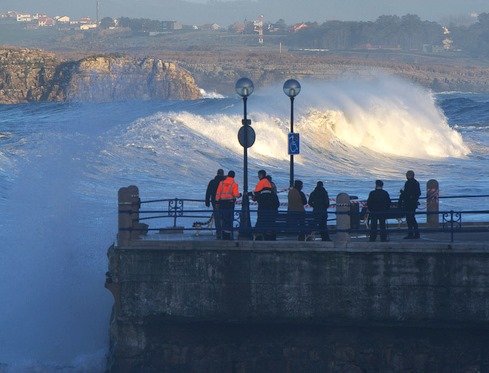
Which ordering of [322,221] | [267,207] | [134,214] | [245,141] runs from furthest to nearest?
[245,141] < [267,207] < [322,221] < [134,214]

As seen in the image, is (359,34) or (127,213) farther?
(359,34)

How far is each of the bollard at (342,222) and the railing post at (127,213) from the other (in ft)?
7.50

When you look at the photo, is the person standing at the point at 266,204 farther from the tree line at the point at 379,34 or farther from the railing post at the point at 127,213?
the tree line at the point at 379,34

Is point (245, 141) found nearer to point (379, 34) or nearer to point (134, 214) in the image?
point (134, 214)

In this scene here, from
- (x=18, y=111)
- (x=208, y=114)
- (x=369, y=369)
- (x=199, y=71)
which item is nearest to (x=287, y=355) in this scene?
(x=369, y=369)

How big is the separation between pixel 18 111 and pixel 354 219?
166ft

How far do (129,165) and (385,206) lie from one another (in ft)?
67.2

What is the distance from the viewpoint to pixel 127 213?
13.1 m

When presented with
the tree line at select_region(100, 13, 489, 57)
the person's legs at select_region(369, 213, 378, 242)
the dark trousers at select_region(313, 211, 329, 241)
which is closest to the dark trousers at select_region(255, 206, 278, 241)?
the dark trousers at select_region(313, 211, 329, 241)

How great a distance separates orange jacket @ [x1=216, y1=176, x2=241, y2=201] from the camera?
1445 centimetres

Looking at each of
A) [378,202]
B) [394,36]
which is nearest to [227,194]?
[378,202]

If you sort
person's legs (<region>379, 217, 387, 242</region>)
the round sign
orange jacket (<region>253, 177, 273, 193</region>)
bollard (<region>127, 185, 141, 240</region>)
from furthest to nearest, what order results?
the round sign
orange jacket (<region>253, 177, 273, 193</region>)
person's legs (<region>379, 217, 387, 242</region>)
bollard (<region>127, 185, 141, 240</region>)

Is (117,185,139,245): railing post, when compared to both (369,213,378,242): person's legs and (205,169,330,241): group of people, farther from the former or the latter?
A: (369,213,378,242): person's legs

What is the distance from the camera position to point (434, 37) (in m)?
191
